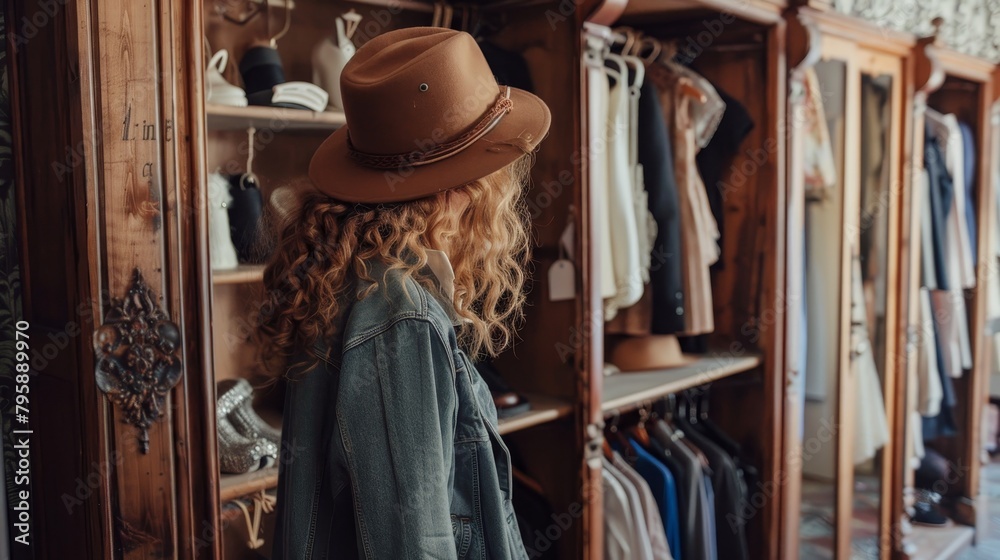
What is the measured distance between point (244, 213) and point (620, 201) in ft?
2.77

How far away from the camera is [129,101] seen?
110cm

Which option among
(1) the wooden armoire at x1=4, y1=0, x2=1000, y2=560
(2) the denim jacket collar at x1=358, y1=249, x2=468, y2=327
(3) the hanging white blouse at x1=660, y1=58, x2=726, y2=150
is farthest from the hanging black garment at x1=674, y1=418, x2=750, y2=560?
(2) the denim jacket collar at x1=358, y1=249, x2=468, y2=327

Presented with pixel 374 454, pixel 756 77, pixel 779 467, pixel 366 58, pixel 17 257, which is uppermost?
pixel 756 77

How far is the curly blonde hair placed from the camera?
1083 millimetres

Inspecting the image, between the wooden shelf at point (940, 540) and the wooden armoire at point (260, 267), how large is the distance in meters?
0.03

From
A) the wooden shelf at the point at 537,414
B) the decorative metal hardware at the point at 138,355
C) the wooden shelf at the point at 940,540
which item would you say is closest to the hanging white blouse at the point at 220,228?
the decorative metal hardware at the point at 138,355

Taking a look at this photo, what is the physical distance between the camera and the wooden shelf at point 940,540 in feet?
9.96

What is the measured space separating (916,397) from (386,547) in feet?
9.14

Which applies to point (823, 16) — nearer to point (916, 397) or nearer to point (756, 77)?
point (756, 77)

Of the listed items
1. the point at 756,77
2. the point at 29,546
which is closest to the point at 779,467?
the point at 756,77

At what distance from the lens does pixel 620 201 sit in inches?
75.5

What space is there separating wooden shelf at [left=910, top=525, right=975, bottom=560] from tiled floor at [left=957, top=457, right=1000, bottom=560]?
0.12 feet

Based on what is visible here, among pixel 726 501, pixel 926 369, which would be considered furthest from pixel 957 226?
pixel 726 501

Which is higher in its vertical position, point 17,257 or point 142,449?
point 17,257
